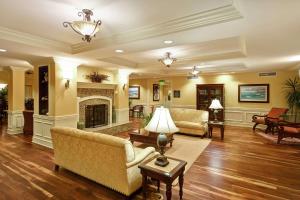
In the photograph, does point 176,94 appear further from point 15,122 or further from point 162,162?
point 162,162

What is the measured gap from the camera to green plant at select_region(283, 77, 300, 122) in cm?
669

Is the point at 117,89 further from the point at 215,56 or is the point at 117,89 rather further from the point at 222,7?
the point at 222,7

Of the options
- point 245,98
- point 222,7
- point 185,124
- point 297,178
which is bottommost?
point 297,178

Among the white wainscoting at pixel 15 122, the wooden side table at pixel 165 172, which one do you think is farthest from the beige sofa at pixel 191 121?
the white wainscoting at pixel 15 122

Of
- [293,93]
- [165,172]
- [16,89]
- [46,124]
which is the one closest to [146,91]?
[16,89]

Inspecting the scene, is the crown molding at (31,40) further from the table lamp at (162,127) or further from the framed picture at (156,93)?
the framed picture at (156,93)

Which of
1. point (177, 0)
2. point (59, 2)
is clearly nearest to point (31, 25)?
point (59, 2)

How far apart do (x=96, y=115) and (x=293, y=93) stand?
742cm

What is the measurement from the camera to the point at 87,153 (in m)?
2.88

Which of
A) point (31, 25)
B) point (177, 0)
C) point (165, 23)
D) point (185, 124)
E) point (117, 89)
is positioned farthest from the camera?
point (117, 89)

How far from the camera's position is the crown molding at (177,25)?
224 cm

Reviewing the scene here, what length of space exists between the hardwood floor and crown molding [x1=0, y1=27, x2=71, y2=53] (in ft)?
7.94

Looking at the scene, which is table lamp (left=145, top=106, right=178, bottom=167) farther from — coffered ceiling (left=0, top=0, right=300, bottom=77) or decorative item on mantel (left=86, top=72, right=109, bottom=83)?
decorative item on mantel (left=86, top=72, right=109, bottom=83)

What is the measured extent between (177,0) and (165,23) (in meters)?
0.64
